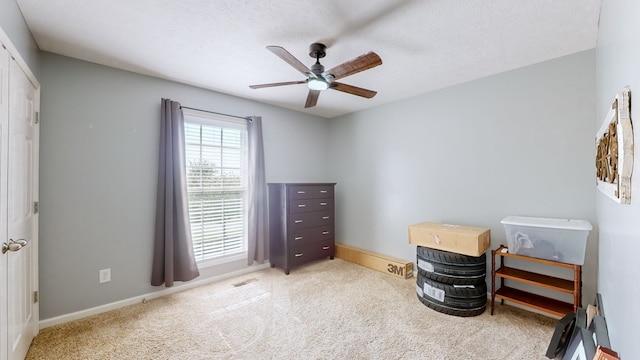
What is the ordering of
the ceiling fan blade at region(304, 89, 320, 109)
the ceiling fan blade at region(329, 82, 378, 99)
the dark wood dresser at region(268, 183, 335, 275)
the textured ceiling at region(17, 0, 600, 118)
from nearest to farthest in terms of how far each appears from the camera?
the textured ceiling at region(17, 0, 600, 118) → the ceiling fan blade at region(329, 82, 378, 99) → the ceiling fan blade at region(304, 89, 320, 109) → the dark wood dresser at region(268, 183, 335, 275)

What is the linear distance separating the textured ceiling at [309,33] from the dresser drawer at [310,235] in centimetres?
209

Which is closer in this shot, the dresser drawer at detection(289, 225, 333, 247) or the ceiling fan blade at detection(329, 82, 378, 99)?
the ceiling fan blade at detection(329, 82, 378, 99)

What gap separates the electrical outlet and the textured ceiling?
2.05m

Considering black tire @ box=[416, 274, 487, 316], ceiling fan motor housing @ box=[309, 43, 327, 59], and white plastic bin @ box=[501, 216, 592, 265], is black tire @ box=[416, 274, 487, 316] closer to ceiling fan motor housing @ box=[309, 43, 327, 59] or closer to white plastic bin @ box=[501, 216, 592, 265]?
white plastic bin @ box=[501, 216, 592, 265]

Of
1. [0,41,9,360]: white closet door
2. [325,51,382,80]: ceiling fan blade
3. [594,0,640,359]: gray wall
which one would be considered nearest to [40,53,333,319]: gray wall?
[0,41,9,360]: white closet door

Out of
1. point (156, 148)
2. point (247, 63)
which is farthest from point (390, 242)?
point (156, 148)

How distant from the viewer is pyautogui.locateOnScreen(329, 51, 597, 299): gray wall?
7.61ft

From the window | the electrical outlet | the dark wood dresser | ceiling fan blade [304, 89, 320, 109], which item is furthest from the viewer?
the dark wood dresser

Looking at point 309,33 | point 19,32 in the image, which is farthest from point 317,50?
point 19,32

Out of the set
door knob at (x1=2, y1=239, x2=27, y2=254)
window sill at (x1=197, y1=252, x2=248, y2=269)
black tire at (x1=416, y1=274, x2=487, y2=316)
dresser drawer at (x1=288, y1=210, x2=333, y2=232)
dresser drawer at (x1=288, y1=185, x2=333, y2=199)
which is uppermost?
dresser drawer at (x1=288, y1=185, x2=333, y2=199)

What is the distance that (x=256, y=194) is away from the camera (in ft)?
11.8

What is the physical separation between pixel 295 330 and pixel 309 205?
1.83 metres

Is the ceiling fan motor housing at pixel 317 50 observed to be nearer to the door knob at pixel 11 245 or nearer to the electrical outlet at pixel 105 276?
the door knob at pixel 11 245

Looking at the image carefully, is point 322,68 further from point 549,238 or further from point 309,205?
point 549,238
